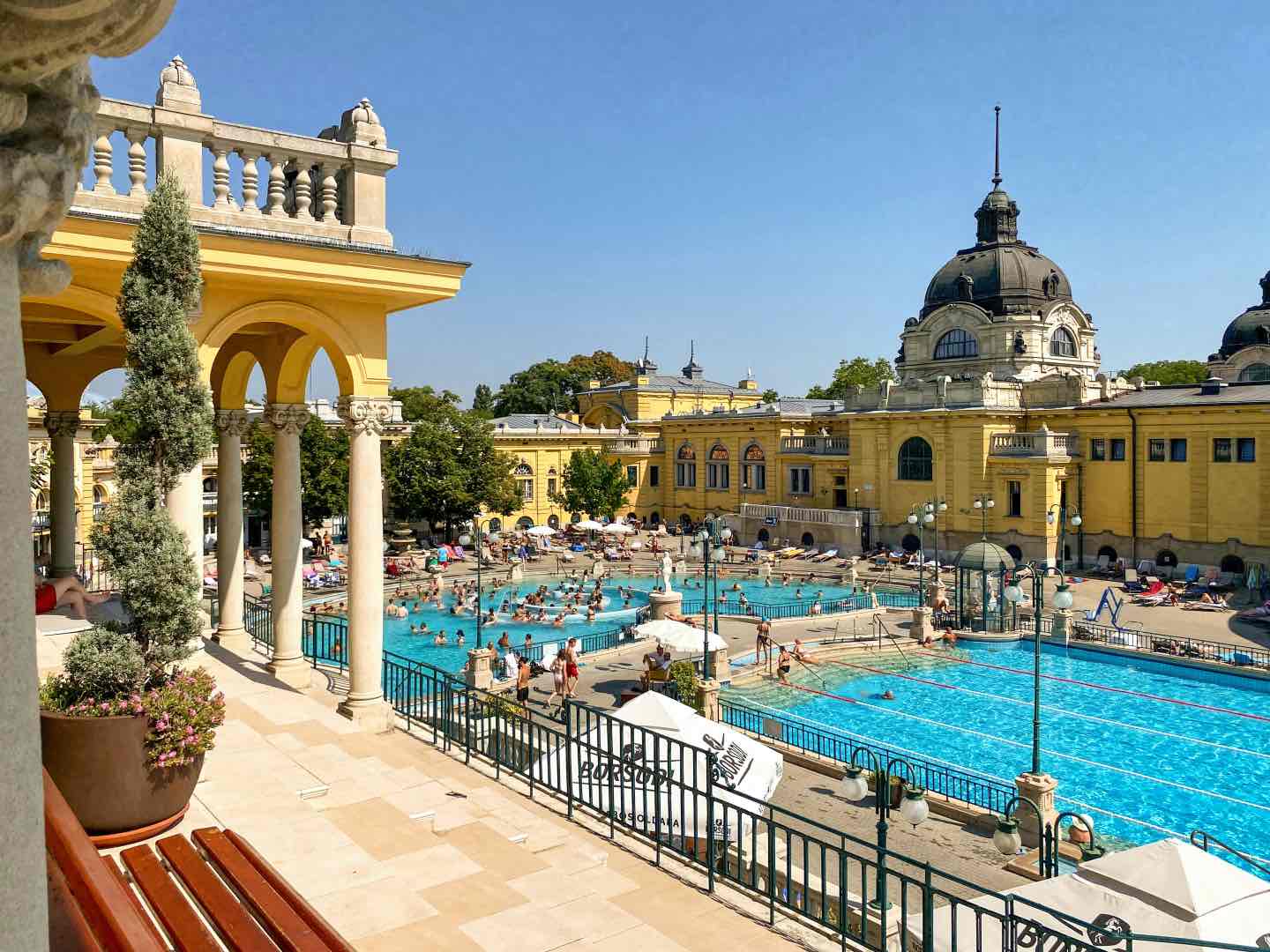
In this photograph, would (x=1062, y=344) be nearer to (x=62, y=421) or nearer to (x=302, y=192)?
(x=62, y=421)

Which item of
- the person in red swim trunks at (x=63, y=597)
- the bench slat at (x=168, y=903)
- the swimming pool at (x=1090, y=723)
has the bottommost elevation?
the swimming pool at (x=1090, y=723)

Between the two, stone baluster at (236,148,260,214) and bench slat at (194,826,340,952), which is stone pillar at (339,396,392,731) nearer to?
stone baluster at (236,148,260,214)

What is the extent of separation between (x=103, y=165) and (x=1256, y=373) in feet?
183

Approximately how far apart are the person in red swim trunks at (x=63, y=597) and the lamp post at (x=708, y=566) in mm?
11022

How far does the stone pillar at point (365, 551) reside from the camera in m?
11.1

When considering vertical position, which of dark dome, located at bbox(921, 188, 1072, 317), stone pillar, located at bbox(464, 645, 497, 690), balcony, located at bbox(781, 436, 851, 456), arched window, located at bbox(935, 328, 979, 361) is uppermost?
dark dome, located at bbox(921, 188, 1072, 317)

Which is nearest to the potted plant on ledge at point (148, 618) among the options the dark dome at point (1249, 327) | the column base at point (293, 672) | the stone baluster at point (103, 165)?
the stone baluster at point (103, 165)

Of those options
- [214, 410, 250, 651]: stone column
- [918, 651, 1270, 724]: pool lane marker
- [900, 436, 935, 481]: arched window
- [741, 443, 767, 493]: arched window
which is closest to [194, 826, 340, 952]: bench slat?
[214, 410, 250, 651]: stone column

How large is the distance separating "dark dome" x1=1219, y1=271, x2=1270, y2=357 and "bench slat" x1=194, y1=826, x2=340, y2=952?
206 feet

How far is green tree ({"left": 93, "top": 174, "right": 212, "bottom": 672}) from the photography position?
6871 millimetres

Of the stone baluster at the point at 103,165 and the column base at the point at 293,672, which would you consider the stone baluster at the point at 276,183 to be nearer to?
the stone baluster at the point at 103,165

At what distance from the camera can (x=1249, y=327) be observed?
56000mm

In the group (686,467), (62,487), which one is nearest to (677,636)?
(62,487)

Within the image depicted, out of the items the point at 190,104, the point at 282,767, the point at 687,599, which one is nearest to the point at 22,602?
the point at 282,767
